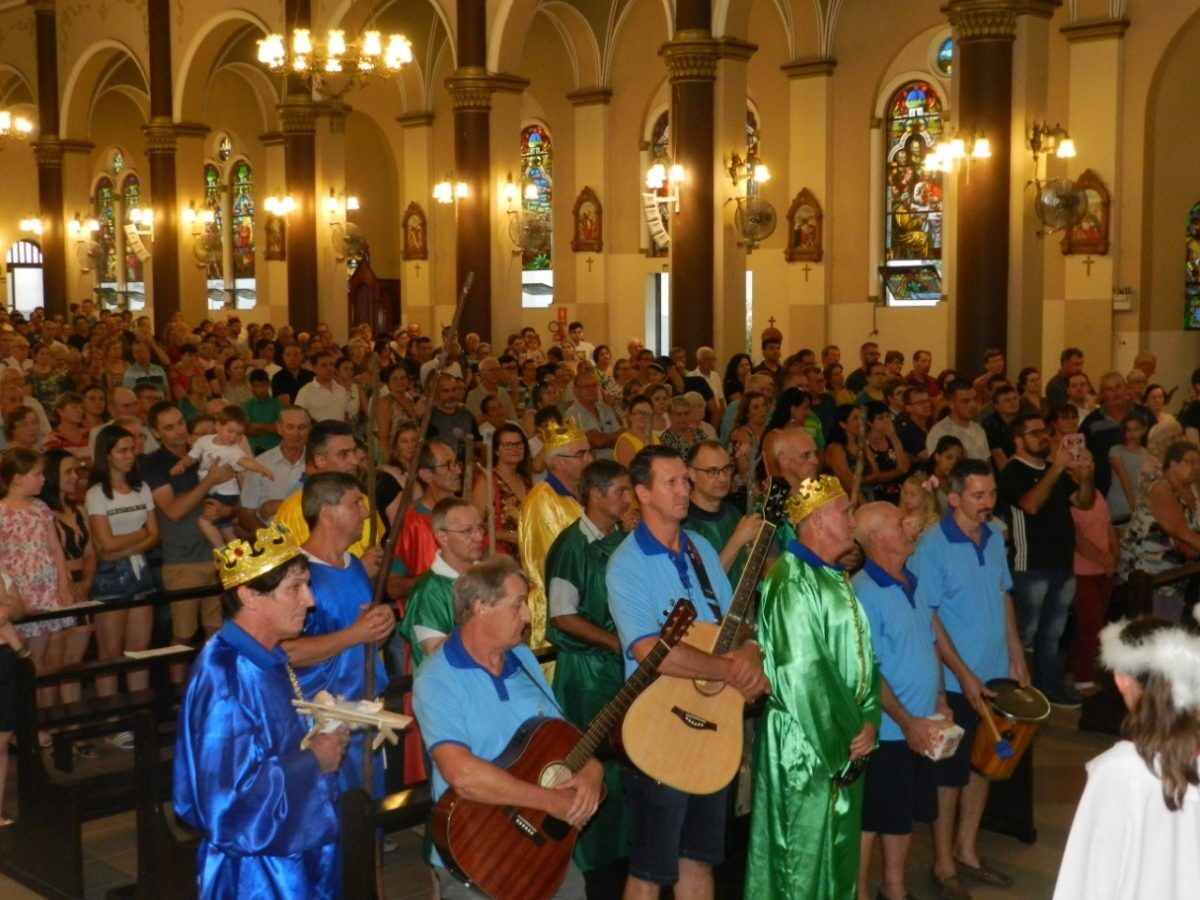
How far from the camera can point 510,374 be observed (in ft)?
48.8

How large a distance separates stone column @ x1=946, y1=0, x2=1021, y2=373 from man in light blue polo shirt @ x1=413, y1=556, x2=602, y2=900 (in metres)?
11.4

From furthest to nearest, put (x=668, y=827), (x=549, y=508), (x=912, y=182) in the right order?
(x=912, y=182)
(x=549, y=508)
(x=668, y=827)

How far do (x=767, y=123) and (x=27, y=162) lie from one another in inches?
861

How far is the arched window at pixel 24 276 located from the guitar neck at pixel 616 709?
117 ft

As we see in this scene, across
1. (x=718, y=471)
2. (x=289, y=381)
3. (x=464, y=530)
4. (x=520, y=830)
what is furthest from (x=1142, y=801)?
(x=289, y=381)

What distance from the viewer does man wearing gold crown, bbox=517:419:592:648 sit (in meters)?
6.89

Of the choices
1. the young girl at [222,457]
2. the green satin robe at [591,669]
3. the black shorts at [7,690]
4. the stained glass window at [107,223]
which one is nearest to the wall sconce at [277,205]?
the stained glass window at [107,223]

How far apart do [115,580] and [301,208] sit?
16631mm

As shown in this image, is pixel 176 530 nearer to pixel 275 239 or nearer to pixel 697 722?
pixel 697 722

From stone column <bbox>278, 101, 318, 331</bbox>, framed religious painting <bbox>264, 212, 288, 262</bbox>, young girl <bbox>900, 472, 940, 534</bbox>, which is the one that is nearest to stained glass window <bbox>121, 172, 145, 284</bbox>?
framed religious painting <bbox>264, 212, 288, 262</bbox>

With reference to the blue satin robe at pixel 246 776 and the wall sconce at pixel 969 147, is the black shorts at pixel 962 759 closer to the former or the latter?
the blue satin robe at pixel 246 776

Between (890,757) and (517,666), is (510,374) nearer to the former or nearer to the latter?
(890,757)

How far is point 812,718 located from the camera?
5078mm

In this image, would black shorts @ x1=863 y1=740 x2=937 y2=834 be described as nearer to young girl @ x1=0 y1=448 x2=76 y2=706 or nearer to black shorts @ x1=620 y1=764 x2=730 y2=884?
black shorts @ x1=620 y1=764 x2=730 y2=884
